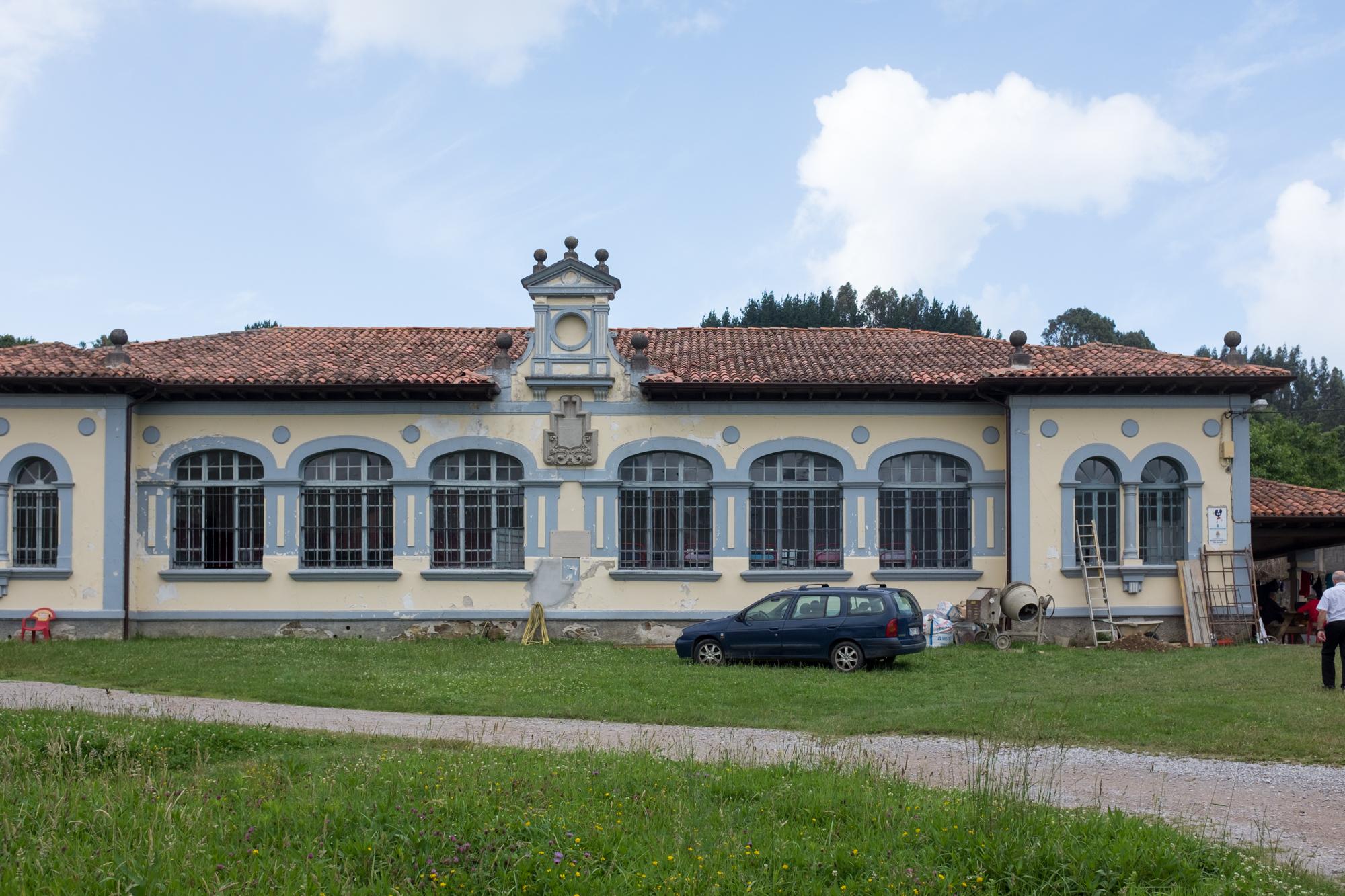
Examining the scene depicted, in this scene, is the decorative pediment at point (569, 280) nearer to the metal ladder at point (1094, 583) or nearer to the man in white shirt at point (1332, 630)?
the metal ladder at point (1094, 583)

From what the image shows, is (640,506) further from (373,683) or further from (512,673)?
(373,683)

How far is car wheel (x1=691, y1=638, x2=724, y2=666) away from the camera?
18.2 metres

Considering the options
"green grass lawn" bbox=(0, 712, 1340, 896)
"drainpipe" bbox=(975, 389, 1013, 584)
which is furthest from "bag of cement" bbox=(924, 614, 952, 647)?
"green grass lawn" bbox=(0, 712, 1340, 896)

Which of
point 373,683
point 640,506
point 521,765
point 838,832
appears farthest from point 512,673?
point 838,832

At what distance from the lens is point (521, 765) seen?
29.3ft

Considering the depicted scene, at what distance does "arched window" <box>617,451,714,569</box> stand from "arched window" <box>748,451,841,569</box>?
925 millimetres

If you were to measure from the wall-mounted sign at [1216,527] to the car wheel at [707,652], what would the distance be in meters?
9.98

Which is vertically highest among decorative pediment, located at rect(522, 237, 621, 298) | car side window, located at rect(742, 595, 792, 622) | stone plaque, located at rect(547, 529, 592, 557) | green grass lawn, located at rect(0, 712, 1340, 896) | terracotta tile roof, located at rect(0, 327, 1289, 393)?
decorative pediment, located at rect(522, 237, 621, 298)

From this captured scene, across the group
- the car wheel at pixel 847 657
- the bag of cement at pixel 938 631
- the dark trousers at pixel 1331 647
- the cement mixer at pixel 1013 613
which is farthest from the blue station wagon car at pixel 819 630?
the dark trousers at pixel 1331 647

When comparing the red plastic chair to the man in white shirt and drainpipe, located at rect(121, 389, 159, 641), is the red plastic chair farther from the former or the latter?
the man in white shirt

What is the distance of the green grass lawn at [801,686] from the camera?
39.4 feet

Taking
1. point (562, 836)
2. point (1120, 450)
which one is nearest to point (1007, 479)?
point (1120, 450)

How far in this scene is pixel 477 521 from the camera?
22547 mm

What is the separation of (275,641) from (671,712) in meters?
10.6
